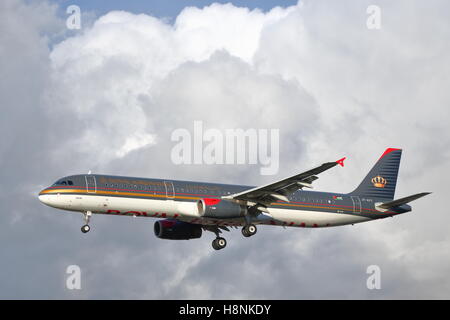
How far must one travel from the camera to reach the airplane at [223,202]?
6631 centimetres

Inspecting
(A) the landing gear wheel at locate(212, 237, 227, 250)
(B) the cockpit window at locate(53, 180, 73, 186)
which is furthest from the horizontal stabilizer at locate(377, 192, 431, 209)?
(B) the cockpit window at locate(53, 180, 73, 186)

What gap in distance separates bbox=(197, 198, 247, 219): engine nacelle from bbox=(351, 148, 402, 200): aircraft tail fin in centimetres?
1422

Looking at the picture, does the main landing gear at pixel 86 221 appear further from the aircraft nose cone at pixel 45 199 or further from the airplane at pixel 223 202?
the aircraft nose cone at pixel 45 199

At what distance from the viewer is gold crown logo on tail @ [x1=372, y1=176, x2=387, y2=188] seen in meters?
81.4

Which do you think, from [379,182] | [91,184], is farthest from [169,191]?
[379,182]

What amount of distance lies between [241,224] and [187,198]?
252 inches

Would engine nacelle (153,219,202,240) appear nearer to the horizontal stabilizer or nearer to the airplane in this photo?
the airplane

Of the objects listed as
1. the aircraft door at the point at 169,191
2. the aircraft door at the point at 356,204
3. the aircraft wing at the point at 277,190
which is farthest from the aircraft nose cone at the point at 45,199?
the aircraft door at the point at 356,204

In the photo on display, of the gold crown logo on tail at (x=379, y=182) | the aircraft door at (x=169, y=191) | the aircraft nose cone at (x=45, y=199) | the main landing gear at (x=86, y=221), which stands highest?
the gold crown logo on tail at (x=379, y=182)
